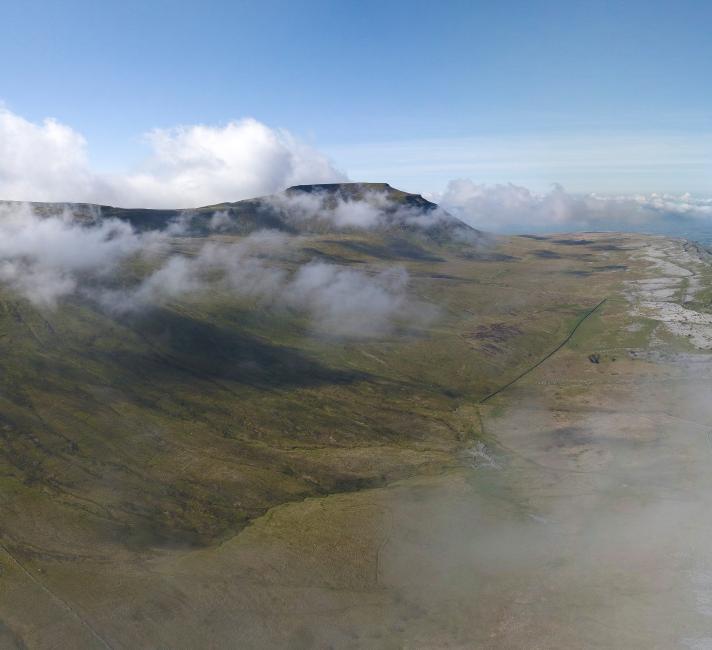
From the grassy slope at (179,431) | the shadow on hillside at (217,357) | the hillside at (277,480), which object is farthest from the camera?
the shadow on hillside at (217,357)

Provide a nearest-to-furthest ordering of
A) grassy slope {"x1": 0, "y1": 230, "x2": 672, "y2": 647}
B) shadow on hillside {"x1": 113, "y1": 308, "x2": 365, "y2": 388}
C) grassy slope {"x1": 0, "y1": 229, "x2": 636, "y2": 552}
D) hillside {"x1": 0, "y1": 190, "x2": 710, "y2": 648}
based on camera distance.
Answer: hillside {"x1": 0, "y1": 190, "x2": 710, "y2": 648}, grassy slope {"x1": 0, "y1": 230, "x2": 672, "y2": 647}, grassy slope {"x1": 0, "y1": 229, "x2": 636, "y2": 552}, shadow on hillside {"x1": 113, "y1": 308, "x2": 365, "y2": 388}

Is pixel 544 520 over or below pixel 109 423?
below

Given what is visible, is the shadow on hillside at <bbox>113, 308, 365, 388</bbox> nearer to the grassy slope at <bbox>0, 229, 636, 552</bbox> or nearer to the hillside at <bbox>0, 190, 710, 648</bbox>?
the grassy slope at <bbox>0, 229, 636, 552</bbox>

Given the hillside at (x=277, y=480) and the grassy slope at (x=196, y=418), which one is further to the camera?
the grassy slope at (x=196, y=418)

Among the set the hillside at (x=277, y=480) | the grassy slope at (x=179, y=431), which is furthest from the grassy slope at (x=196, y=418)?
the hillside at (x=277, y=480)

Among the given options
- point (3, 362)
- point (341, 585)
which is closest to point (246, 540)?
point (341, 585)

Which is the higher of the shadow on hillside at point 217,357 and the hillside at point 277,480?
the shadow on hillside at point 217,357

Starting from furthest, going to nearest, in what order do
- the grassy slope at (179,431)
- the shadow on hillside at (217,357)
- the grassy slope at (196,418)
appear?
the shadow on hillside at (217,357), the grassy slope at (196,418), the grassy slope at (179,431)

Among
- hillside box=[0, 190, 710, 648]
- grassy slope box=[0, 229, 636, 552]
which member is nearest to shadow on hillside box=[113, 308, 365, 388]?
grassy slope box=[0, 229, 636, 552]

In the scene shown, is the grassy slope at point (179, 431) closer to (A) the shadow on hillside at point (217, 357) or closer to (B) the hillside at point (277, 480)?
(B) the hillside at point (277, 480)

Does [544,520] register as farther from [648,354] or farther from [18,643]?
[648,354]

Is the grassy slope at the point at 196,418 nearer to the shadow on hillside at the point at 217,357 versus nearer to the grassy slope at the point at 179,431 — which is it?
the grassy slope at the point at 179,431
